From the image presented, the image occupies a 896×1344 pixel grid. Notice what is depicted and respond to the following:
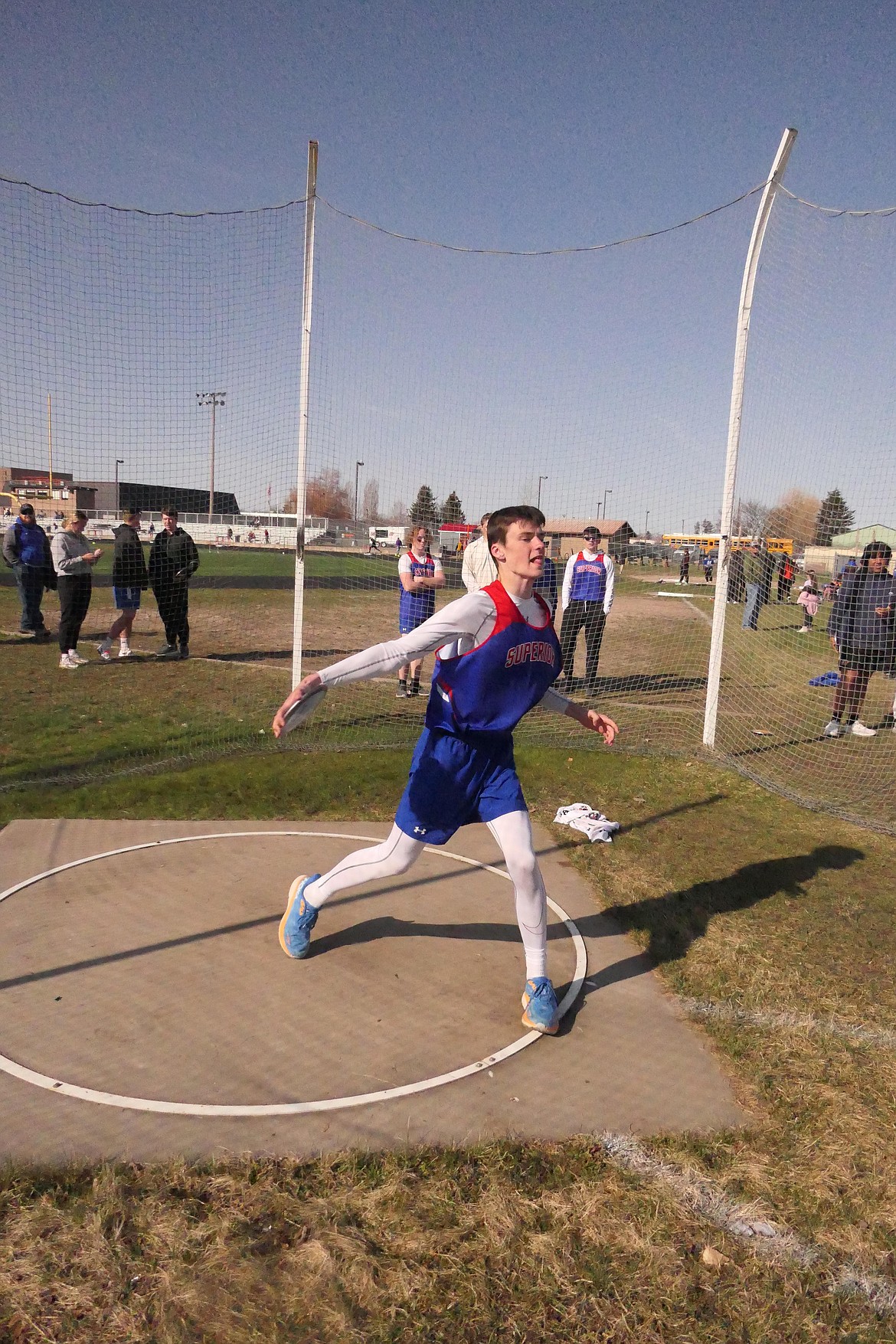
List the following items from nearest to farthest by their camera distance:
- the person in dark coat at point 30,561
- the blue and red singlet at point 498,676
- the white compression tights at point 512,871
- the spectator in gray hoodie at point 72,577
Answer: the blue and red singlet at point 498,676, the white compression tights at point 512,871, the spectator in gray hoodie at point 72,577, the person in dark coat at point 30,561

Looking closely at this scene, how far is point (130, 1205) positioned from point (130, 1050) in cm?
94

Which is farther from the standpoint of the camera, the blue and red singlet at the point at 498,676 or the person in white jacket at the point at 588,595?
the person in white jacket at the point at 588,595

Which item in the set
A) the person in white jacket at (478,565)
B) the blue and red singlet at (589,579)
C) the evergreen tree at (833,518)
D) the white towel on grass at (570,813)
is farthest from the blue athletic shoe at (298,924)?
the blue and red singlet at (589,579)

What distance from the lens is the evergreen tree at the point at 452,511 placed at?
1080 centimetres

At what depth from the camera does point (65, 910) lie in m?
4.97

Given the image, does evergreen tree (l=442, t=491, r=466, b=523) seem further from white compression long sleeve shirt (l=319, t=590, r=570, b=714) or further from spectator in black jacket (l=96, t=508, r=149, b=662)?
white compression long sleeve shirt (l=319, t=590, r=570, b=714)

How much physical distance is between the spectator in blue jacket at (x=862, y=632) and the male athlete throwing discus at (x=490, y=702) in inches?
290

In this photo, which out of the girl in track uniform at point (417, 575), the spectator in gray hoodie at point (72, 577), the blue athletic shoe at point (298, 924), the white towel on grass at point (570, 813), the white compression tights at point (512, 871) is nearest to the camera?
the white compression tights at point (512, 871)

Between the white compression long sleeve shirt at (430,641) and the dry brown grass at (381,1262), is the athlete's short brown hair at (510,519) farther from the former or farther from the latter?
the dry brown grass at (381,1262)

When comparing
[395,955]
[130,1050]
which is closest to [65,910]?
[130,1050]

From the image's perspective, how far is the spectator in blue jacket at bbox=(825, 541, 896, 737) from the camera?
32.9ft

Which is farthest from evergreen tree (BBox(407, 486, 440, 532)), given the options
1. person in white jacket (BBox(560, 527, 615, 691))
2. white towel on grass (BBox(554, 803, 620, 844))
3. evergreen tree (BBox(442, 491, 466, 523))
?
white towel on grass (BBox(554, 803, 620, 844))

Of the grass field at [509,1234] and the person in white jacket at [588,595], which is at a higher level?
the person in white jacket at [588,595]

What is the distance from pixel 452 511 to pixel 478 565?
223cm
